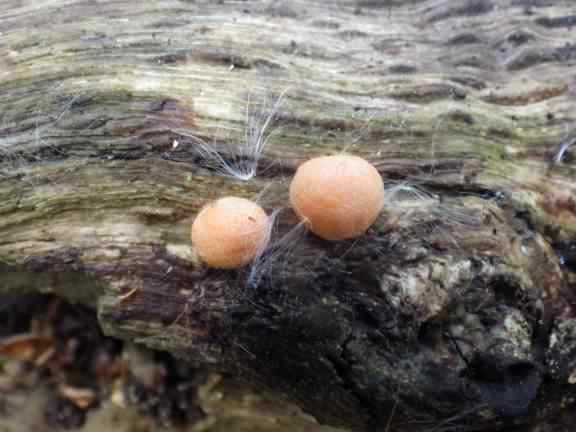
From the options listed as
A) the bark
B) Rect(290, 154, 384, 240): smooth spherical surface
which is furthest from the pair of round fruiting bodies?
the bark

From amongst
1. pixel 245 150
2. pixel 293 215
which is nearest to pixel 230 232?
pixel 293 215

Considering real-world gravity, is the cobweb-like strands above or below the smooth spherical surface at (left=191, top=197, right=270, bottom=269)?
above

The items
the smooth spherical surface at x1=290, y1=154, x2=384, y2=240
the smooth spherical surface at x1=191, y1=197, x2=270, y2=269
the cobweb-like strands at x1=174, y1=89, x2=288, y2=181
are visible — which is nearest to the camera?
the smooth spherical surface at x1=290, y1=154, x2=384, y2=240

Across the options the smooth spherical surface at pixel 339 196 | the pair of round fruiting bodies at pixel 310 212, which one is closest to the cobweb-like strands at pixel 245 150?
the pair of round fruiting bodies at pixel 310 212

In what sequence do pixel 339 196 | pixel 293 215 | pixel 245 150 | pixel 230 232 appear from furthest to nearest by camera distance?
pixel 245 150 < pixel 293 215 < pixel 230 232 < pixel 339 196

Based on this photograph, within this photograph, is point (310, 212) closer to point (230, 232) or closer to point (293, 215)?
point (293, 215)

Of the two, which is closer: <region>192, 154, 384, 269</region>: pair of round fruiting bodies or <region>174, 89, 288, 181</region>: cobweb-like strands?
<region>192, 154, 384, 269</region>: pair of round fruiting bodies

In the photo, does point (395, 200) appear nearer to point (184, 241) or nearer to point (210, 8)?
point (184, 241)

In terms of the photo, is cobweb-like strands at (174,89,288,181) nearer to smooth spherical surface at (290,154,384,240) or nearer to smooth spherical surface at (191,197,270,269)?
smooth spherical surface at (191,197,270,269)

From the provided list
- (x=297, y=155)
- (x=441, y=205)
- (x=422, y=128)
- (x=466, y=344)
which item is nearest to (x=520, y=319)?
(x=466, y=344)
